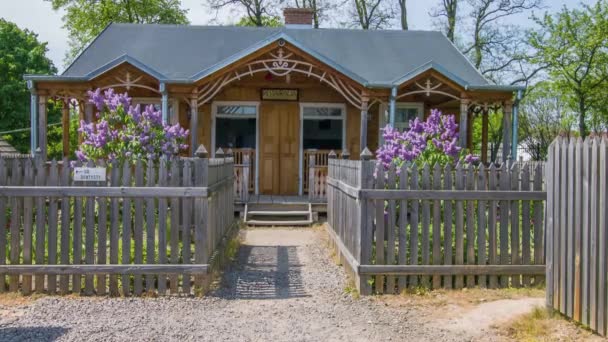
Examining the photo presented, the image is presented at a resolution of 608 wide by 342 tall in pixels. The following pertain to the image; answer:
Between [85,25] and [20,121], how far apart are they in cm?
675

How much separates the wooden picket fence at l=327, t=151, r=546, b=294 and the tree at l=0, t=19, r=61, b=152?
30125 millimetres

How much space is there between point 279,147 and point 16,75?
84.1 ft

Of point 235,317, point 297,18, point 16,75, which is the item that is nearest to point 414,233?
point 235,317

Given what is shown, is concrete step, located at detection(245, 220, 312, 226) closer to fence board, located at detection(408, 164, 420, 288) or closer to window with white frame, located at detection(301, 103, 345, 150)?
window with white frame, located at detection(301, 103, 345, 150)

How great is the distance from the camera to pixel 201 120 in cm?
1492

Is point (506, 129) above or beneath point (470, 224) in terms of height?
above

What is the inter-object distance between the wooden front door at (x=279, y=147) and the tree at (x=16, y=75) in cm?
2187

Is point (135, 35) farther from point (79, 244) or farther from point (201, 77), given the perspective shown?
point (79, 244)

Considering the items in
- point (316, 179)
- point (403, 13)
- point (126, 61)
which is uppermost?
point (403, 13)

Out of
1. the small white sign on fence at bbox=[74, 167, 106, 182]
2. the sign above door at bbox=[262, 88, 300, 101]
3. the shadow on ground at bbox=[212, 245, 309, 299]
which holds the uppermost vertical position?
the sign above door at bbox=[262, 88, 300, 101]

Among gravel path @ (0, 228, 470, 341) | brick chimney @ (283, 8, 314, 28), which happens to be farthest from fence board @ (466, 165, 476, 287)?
brick chimney @ (283, 8, 314, 28)

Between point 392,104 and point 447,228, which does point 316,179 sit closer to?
point 392,104

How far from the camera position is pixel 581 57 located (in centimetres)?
2245

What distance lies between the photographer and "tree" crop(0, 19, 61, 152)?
32812 mm
